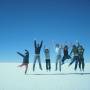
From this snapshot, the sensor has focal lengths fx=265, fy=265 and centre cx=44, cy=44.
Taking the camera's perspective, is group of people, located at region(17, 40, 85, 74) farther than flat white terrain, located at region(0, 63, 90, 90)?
Yes

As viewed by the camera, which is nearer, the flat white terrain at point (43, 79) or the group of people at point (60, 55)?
the flat white terrain at point (43, 79)

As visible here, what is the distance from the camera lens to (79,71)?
709cm

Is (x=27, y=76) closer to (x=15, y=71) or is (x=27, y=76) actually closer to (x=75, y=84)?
(x=15, y=71)

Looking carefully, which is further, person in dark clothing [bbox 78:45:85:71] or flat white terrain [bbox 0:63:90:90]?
person in dark clothing [bbox 78:45:85:71]

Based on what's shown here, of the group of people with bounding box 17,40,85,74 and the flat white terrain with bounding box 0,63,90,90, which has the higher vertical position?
the group of people with bounding box 17,40,85,74

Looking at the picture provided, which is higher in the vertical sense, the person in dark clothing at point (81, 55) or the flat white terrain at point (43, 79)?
the person in dark clothing at point (81, 55)

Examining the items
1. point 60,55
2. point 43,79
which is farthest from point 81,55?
point 43,79

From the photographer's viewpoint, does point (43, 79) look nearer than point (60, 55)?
Yes

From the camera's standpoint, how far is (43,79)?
6344mm

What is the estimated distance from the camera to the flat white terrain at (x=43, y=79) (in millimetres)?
5738

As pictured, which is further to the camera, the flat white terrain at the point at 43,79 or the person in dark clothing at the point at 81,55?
the person in dark clothing at the point at 81,55

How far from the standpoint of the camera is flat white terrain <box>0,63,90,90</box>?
18.8 ft

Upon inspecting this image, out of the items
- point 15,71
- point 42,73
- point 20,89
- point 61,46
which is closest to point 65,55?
point 61,46

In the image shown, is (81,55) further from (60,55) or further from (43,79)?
(43,79)
